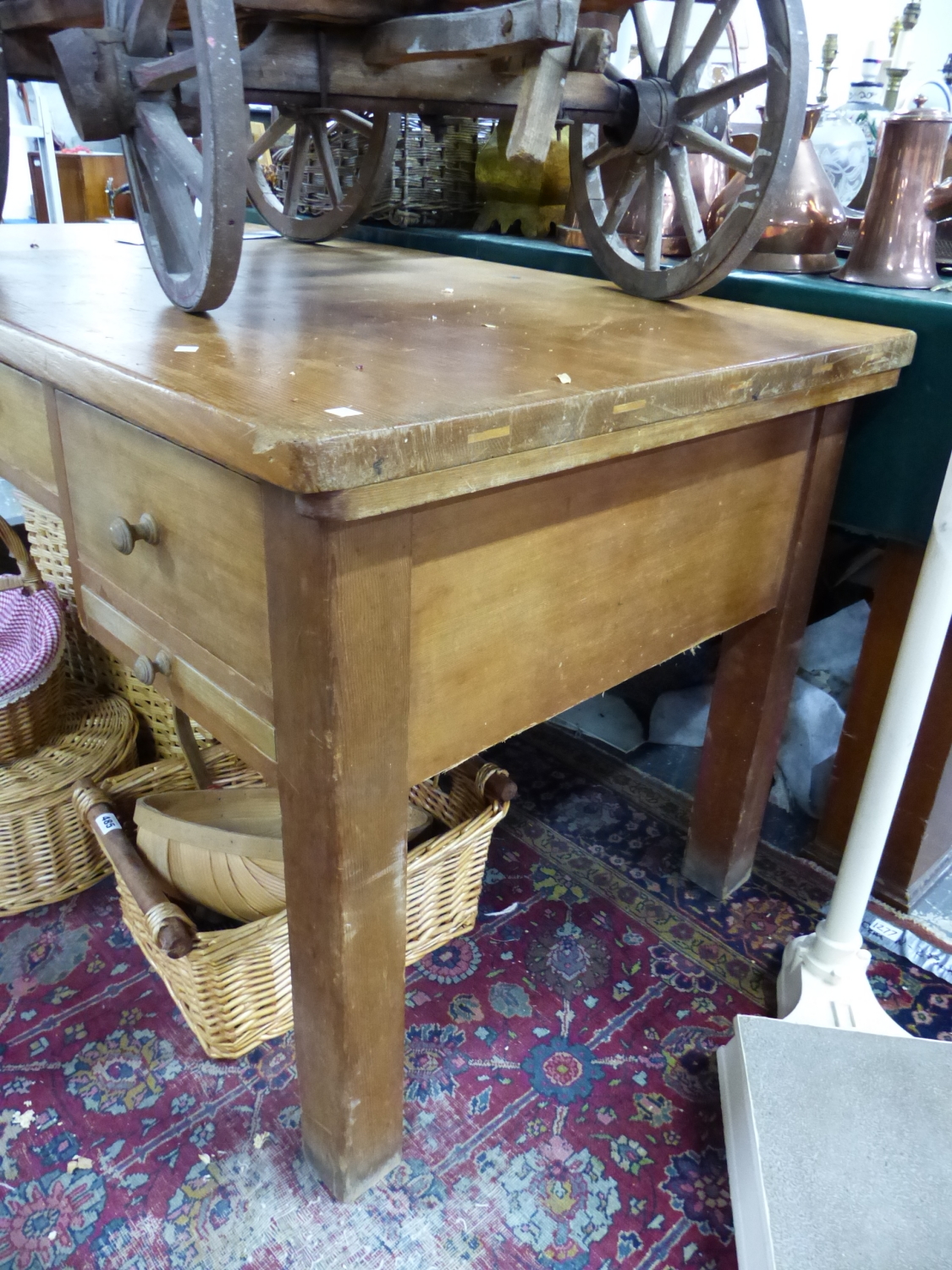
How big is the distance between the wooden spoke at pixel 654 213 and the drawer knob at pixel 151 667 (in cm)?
70

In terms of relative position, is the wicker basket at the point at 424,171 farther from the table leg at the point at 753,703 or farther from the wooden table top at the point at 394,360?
the table leg at the point at 753,703

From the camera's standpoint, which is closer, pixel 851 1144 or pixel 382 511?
pixel 382 511

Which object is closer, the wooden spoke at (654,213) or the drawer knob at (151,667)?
the drawer knob at (151,667)

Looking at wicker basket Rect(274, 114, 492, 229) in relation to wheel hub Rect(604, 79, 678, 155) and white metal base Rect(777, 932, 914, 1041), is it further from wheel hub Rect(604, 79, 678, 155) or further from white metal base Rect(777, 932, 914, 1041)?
white metal base Rect(777, 932, 914, 1041)

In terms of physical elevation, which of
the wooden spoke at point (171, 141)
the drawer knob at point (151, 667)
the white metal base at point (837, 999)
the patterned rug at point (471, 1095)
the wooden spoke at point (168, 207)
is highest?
the wooden spoke at point (171, 141)

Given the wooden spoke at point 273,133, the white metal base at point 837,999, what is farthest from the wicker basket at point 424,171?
the white metal base at point 837,999

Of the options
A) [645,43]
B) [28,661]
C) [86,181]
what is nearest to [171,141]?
[645,43]

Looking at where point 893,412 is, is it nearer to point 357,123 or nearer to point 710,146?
point 710,146

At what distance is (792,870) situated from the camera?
1293 millimetres

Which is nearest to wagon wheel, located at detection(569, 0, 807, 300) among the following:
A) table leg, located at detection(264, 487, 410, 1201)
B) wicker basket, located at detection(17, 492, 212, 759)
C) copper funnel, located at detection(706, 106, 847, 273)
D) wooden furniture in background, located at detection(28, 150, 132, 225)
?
copper funnel, located at detection(706, 106, 847, 273)

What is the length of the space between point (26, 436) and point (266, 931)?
55cm

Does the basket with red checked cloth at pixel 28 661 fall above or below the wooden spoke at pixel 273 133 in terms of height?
below

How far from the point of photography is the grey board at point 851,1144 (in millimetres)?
765

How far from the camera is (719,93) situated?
38.2 inches
